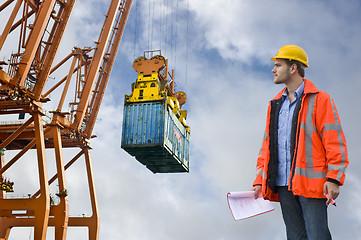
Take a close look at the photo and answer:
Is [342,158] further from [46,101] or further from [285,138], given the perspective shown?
[46,101]

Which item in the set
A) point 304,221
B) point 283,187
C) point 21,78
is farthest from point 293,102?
point 21,78

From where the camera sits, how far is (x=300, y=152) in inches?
130

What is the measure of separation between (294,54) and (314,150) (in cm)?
88

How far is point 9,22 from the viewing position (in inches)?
955

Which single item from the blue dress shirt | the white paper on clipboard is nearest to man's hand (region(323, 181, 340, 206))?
the blue dress shirt

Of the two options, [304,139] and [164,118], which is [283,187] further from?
[164,118]

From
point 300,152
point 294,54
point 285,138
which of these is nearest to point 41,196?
point 285,138

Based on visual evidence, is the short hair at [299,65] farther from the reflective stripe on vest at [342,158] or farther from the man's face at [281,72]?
the reflective stripe on vest at [342,158]

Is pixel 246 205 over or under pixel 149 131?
under

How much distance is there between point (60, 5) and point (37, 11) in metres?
2.36

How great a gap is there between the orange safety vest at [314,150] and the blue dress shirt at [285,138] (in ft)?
0.25

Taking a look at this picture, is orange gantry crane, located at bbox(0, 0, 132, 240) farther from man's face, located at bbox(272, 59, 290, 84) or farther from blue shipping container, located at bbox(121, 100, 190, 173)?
man's face, located at bbox(272, 59, 290, 84)

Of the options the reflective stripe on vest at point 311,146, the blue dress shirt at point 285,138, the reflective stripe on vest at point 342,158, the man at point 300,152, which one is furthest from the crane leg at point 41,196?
the reflective stripe on vest at point 342,158

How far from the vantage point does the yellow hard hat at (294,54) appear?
3617mm
